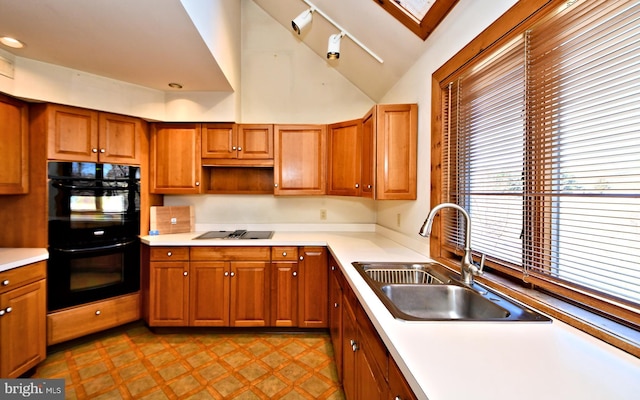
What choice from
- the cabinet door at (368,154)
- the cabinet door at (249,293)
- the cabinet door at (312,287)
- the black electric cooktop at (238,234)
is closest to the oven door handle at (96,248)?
the black electric cooktop at (238,234)

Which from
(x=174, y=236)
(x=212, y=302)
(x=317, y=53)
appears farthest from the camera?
(x=317, y=53)

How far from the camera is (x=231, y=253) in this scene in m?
2.50

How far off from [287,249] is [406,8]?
6.73ft

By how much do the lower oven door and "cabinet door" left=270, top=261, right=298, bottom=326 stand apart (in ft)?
4.36

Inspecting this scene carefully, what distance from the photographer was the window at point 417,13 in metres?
1.62

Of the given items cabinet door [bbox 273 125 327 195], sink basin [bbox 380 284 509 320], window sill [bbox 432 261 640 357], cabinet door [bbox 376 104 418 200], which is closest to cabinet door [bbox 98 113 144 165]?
cabinet door [bbox 273 125 327 195]

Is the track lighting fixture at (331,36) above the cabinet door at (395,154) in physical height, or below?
above

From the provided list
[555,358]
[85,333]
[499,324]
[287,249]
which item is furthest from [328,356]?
[85,333]

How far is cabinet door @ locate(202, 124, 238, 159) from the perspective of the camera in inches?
109

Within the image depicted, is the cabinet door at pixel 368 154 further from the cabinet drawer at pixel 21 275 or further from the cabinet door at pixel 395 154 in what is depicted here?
the cabinet drawer at pixel 21 275

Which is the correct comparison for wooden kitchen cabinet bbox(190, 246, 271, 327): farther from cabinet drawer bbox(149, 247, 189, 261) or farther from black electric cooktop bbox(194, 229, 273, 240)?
black electric cooktop bbox(194, 229, 273, 240)

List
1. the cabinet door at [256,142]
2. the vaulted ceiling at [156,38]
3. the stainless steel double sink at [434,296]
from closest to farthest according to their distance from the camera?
the stainless steel double sink at [434,296] → the vaulted ceiling at [156,38] → the cabinet door at [256,142]

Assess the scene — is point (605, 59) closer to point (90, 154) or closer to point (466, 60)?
point (466, 60)

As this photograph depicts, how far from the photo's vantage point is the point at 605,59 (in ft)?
2.78
